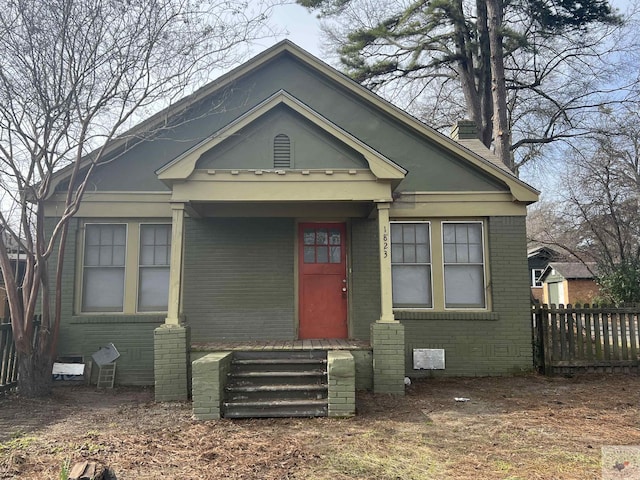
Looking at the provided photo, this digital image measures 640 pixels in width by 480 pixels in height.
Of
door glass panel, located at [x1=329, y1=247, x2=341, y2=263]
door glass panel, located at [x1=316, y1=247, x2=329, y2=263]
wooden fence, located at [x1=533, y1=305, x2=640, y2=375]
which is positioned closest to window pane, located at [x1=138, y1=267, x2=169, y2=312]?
door glass panel, located at [x1=316, y1=247, x2=329, y2=263]

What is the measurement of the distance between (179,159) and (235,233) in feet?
7.31

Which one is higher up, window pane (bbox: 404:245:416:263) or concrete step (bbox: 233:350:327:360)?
window pane (bbox: 404:245:416:263)

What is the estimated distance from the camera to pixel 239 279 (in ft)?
28.8

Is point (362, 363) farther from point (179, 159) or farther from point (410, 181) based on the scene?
point (179, 159)

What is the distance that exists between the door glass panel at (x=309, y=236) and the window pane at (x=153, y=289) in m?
2.70

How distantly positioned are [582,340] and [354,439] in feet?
19.2

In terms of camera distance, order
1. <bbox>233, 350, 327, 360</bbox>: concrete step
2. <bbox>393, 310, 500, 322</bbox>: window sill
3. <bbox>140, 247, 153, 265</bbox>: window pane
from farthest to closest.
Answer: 1. <bbox>140, 247, 153, 265</bbox>: window pane
2. <bbox>393, 310, 500, 322</bbox>: window sill
3. <bbox>233, 350, 327, 360</bbox>: concrete step

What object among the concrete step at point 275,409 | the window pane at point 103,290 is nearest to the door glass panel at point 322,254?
the concrete step at point 275,409

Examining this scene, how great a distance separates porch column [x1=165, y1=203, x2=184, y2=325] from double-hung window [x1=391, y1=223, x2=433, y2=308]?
3999 mm

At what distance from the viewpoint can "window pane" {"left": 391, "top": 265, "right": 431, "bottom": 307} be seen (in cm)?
893

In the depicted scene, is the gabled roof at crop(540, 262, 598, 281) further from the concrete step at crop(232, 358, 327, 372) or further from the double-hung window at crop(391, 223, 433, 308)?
the concrete step at crop(232, 358, 327, 372)

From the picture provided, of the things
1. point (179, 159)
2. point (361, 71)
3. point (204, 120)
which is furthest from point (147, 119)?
point (361, 71)

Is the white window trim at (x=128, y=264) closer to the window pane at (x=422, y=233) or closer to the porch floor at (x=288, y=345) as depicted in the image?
the porch floor at (x=288, y=345)

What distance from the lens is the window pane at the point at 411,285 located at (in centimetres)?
893
